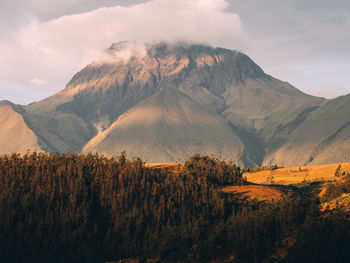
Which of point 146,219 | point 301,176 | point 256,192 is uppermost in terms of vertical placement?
point 301,176

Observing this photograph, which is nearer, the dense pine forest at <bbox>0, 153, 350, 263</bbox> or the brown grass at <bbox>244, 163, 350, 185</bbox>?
the dense pine forest at <bbox>0, 153, 350, 263</bbox>

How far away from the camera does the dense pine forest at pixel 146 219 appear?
266 feet

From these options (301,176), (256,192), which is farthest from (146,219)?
(301,176)

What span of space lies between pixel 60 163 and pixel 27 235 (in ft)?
166

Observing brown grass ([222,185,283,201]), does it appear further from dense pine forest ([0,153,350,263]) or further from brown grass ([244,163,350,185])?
brown grass ([244,163,350,185])

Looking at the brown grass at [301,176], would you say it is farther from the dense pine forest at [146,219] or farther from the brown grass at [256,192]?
the brown grass at [256,192]

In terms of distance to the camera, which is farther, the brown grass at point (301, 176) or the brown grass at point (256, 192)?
the brown grass at point (301, 176)

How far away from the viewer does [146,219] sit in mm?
124812

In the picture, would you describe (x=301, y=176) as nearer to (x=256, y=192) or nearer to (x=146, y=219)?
(x=256, y=192)

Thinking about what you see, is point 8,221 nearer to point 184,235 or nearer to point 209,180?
point 184,235

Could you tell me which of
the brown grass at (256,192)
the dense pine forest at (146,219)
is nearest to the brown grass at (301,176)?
the dense pine forest at (146,219)

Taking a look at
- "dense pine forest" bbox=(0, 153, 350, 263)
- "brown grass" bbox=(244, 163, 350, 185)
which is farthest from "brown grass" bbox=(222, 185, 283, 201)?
"brown grass" bbox=(244, 163, 350, 185)

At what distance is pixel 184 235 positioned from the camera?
101 meters

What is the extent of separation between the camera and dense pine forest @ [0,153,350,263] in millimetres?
81062
